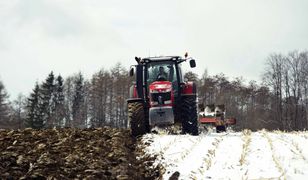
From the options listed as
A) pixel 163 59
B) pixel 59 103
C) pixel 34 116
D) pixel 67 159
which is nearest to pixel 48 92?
pixel 59 103

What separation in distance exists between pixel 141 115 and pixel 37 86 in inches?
1852

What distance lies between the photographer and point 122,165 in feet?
17.6

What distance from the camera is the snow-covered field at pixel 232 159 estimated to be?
4.87m

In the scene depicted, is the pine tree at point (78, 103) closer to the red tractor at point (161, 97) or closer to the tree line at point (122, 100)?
the tree line at point (122, 100)

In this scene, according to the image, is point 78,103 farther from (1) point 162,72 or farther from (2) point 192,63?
(2) point 192,63

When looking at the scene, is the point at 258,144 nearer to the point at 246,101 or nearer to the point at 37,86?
the point at 37,86

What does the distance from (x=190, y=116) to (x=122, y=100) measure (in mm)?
47010

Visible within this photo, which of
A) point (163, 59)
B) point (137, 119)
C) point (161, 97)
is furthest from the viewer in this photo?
point (163, 59)

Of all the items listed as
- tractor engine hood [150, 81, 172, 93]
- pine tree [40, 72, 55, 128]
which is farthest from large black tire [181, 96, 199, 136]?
pine tree [40, 72, 55, 128]

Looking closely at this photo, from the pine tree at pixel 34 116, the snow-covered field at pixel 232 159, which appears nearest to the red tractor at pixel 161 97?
the snow-covered field at pixel 232 159

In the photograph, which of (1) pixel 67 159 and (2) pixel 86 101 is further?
(2) pixel 86 101

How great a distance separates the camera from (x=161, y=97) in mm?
10797

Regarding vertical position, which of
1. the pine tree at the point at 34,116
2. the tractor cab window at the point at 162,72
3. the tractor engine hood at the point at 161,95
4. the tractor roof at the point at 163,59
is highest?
the tractor roof at the point at 163,59

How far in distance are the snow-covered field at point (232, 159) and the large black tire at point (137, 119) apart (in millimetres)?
2696
